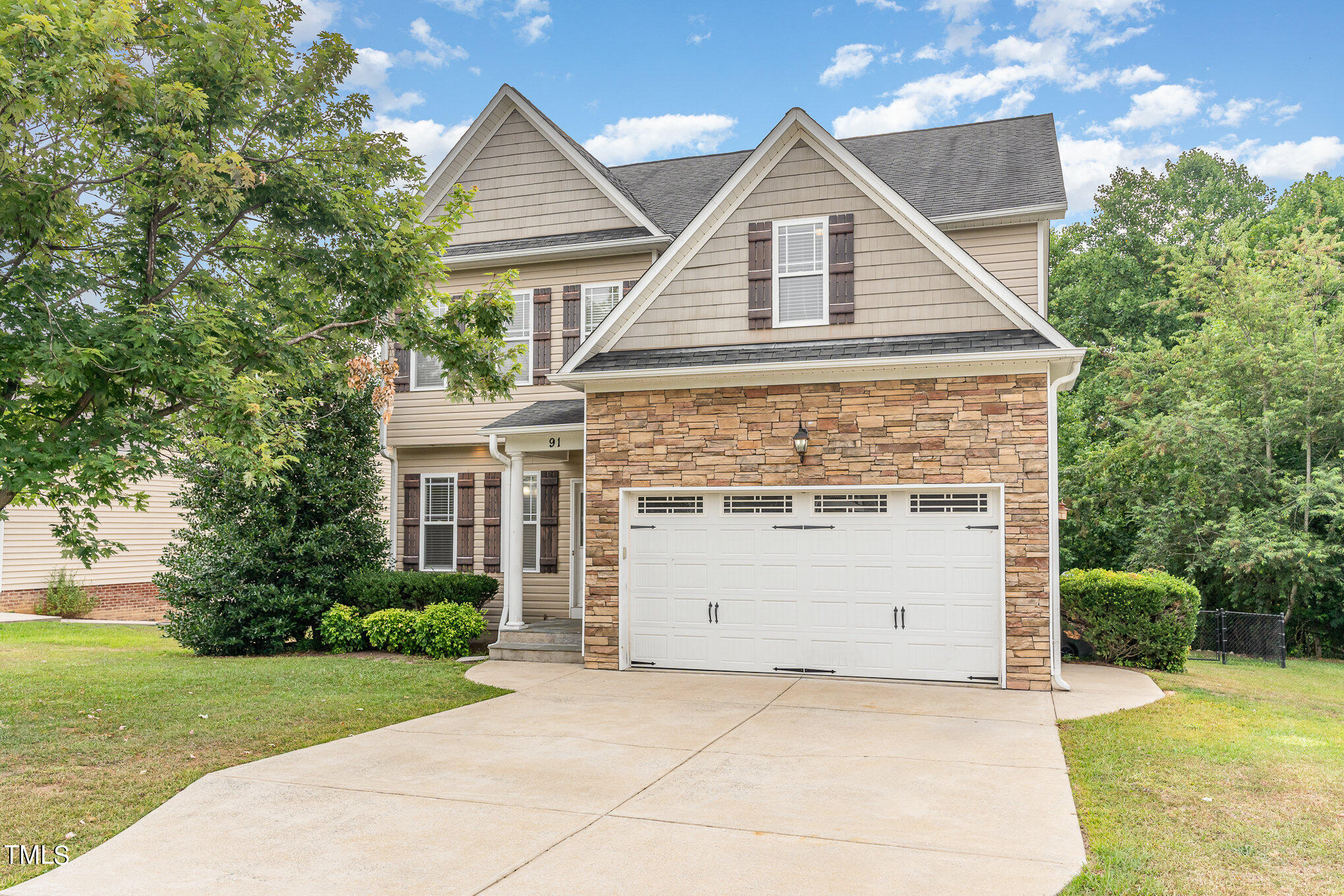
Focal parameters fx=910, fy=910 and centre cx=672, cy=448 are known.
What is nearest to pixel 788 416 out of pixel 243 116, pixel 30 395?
pixel 243 116

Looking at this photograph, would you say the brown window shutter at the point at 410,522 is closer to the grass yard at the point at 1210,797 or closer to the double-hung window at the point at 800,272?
the double-hung window at the point at 800,272

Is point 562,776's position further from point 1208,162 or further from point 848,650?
point 1208,162

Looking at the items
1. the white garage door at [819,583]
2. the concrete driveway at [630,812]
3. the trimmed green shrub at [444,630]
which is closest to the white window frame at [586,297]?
the white garage door at [819,583]

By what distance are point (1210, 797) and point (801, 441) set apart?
5.74 m

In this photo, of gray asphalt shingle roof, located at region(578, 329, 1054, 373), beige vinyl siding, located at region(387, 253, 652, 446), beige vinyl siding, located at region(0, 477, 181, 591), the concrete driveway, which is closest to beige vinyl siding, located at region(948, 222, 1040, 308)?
gray asphalt shingle roof, located at region(578, 329, 1054, 373)

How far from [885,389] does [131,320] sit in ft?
25.4

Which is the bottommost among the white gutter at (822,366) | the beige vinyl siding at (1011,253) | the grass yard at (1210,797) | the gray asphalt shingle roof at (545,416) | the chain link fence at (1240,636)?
the chain link fence at (1240,636)

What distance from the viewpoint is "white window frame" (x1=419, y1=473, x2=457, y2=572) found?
15.4 metres

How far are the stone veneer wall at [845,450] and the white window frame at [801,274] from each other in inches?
37.6

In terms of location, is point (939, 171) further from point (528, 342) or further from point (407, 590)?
point (407, 590)

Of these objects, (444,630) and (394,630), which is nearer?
(444,630)

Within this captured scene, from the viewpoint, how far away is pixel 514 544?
13047mm

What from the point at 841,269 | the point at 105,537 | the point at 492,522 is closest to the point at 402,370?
the point at 492,522

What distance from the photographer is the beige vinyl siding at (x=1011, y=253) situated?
45.2ft
